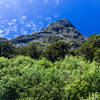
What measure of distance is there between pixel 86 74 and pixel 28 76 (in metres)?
7.74

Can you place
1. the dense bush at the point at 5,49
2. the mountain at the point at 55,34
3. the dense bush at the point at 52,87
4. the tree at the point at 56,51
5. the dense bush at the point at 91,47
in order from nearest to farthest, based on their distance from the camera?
the dense bush at the point at 52,87
the dense bush at the point at 91,47
the tree at the point at 56,51
the dense bush at the point at 5,49
the mountain at the point at 55,34

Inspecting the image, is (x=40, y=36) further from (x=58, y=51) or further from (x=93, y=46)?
(x=93, y=46)

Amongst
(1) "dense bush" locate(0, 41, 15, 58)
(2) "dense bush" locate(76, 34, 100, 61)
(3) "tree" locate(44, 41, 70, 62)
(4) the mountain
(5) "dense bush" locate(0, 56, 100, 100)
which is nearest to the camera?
(5) "dense bush" locate(0, 56, 100, 100)

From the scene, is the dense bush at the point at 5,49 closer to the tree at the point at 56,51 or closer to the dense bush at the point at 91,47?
the tree at the point at 56,51

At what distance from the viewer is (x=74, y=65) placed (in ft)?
69.8

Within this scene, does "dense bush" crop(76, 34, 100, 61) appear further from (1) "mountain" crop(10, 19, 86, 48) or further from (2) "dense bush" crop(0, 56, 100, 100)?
(1) "mountain" crop(10, 19, 86, 48)

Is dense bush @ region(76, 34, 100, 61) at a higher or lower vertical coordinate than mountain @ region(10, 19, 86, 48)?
lower

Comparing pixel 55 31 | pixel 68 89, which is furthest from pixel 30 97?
pixel 55 31

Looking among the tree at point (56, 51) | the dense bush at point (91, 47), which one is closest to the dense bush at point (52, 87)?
the dense bush at point (91, 47)

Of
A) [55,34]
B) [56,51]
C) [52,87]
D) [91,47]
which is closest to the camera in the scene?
[52,87]

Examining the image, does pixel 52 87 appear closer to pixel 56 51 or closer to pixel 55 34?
pixel 56 51

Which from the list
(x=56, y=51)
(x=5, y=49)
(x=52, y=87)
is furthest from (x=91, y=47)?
(x=5, y=49)

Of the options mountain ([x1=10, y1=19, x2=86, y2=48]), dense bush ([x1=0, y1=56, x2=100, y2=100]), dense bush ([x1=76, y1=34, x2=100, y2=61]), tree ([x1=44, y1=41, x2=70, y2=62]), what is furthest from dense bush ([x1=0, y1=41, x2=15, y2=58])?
mountain ([x1=10, y1=19, x2=86, y2=48])

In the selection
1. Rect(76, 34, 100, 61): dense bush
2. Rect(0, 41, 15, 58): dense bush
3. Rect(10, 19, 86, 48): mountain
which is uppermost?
Rect(10, 19, 86, 48): mountain
